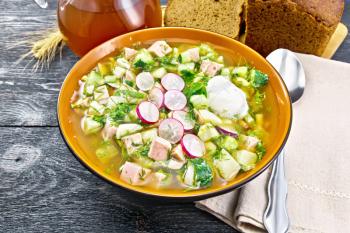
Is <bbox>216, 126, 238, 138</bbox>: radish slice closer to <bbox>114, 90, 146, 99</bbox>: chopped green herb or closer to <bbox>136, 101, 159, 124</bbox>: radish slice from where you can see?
<bbox>136, 101, 159, 124</bbox>: radish slice

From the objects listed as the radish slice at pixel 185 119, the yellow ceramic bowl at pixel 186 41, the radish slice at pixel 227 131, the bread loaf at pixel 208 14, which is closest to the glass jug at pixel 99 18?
the yellow ceramic bowl at pixel 186 41

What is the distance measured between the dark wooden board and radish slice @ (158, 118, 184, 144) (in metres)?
0.24

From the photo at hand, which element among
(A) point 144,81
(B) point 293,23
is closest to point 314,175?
(A) point 144,81

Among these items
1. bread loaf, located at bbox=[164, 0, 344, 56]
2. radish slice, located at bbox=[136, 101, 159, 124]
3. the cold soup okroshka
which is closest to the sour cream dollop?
the cold soup okroshka

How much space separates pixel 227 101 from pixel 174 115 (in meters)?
0.23

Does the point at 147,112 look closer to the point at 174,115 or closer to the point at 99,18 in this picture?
the point at 174,115

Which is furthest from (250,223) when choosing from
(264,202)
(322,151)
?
(322,151)

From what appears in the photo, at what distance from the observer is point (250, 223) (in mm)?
1646

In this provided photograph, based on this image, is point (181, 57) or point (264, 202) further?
point (181, 57)

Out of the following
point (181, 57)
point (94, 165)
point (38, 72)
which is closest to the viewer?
point (94, 165)

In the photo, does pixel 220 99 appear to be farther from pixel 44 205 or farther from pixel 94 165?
pixel 44 205

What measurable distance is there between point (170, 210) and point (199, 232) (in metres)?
0.15

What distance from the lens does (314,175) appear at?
1.81m

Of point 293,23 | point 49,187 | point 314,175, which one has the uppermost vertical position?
point 293,23
